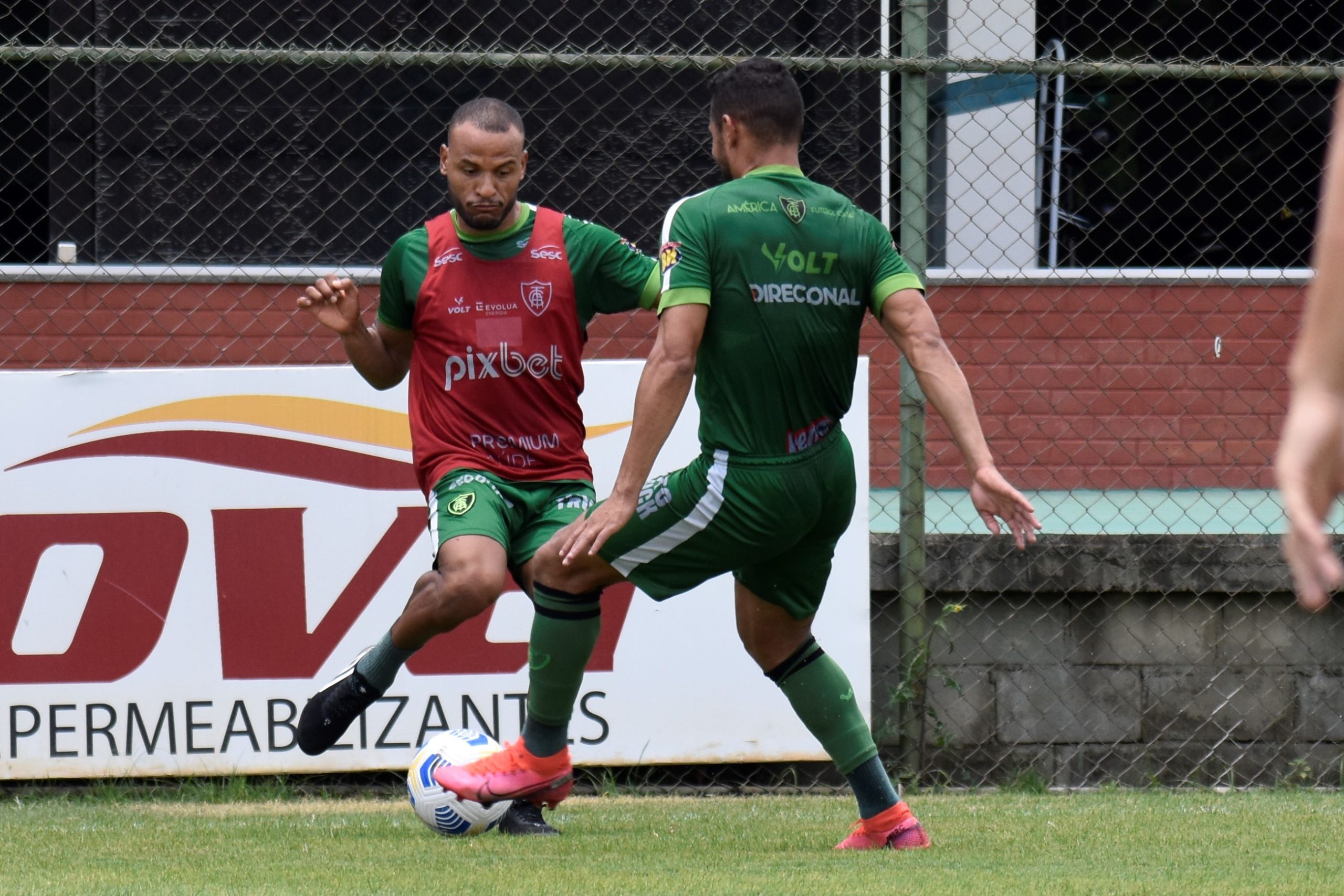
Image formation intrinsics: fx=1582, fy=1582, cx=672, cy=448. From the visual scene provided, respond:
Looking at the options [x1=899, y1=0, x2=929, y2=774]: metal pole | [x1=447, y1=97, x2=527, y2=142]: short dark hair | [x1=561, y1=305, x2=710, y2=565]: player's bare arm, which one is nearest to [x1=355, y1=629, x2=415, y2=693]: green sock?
[x1=561, y1=305, x2=710, y2=565]: player's bare arm

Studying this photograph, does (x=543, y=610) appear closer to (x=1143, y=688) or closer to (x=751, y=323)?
(x=751, y=323)

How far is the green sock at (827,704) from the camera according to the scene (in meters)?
4.33

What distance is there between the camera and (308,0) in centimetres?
855

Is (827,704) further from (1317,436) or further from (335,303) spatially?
(1317,436)

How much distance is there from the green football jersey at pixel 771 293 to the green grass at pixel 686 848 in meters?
1.11

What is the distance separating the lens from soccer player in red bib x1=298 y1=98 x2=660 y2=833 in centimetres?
456

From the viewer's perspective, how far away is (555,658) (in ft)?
14.3

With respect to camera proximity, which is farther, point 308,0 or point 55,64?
point 308,0

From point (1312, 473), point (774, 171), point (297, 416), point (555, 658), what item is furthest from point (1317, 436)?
point (297, 416)

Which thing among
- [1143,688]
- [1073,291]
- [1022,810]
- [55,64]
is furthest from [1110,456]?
[55,64]

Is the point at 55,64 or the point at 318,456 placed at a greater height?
the point at 55,64

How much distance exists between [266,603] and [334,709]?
1.19 metres

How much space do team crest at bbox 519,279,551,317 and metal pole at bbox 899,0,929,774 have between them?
69.0 inches

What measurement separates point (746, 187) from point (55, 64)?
5.17 m
